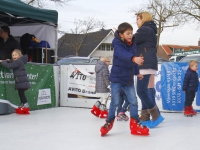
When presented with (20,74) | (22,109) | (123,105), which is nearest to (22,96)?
(22,109)

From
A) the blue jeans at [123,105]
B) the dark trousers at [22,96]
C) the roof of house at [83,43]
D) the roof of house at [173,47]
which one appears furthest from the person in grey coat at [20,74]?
the roof of house at [173,47]

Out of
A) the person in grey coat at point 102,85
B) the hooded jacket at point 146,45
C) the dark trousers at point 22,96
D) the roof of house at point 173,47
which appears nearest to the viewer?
the hooded jacket at point 146,45

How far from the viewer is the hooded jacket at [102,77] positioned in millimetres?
6441

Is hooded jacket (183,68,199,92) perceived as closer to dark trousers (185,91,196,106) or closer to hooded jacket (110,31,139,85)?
dark trousers (185,91,196,106)

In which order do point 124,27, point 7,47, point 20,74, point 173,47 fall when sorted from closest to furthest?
point 124,27 → point 20,74 → point 7,47 → point 173,47

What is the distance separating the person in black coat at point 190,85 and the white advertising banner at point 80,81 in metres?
2.28

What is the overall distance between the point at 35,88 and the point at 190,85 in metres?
3.42

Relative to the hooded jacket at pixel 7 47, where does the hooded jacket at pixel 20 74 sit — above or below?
below

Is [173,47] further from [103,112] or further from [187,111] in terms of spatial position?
[103,112]

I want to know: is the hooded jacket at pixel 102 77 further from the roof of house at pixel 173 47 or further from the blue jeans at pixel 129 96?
the roof of house at pixel 173 47

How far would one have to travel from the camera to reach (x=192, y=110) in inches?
258

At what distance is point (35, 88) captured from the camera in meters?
7.65

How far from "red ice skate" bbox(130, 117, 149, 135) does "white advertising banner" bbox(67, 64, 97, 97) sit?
355 centimetres

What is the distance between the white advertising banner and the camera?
8.02 metres
